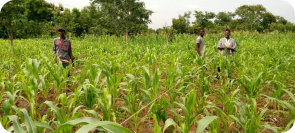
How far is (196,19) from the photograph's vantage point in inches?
1772

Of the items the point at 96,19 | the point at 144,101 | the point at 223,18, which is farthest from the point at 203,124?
the point at 223,18

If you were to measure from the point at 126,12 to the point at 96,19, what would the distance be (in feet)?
11.6

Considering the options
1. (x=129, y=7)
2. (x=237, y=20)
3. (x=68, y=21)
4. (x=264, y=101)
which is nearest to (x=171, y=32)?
(x=129, y=7)

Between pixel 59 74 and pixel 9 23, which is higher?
pixel 9 23

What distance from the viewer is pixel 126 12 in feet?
34.3

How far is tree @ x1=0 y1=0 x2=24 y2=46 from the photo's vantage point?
22.1 feet

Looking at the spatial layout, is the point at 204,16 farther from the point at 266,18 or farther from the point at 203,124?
the point at 203,124

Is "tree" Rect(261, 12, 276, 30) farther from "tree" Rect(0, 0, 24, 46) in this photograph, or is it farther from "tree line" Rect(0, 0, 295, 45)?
"tree" Rect(0, 0, 24, 46)

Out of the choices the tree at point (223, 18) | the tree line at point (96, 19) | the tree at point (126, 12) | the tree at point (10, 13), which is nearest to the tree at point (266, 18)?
the tree line at point (96, 19)

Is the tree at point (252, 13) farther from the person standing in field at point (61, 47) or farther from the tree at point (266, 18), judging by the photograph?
the person standing in field at point (61, 47)

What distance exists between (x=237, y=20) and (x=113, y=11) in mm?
36961

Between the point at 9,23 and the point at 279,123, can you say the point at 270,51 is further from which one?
the point at 9,23

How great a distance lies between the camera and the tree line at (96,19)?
7.46 m

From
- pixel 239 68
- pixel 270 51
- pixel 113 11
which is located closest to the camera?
pixel 239 68
